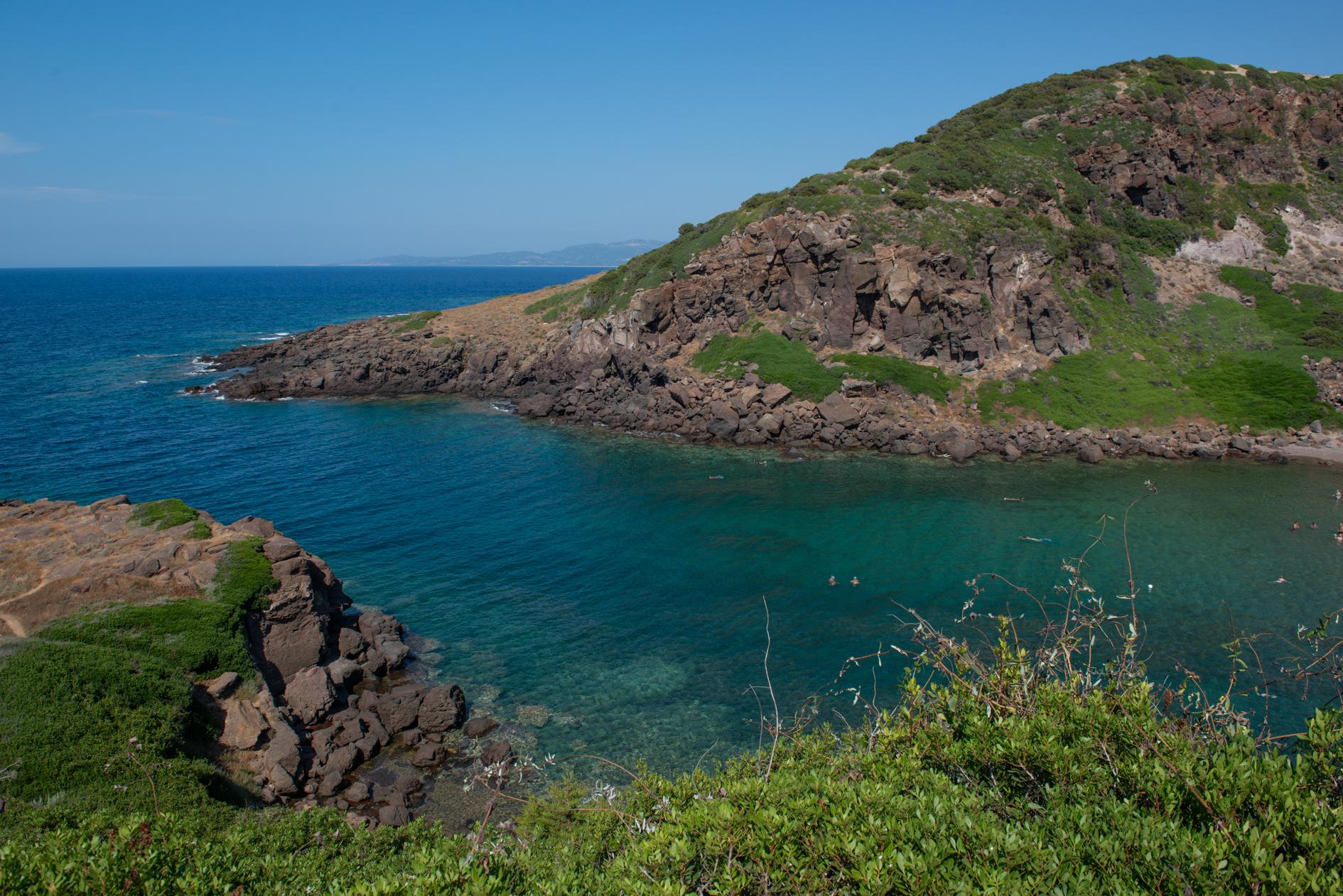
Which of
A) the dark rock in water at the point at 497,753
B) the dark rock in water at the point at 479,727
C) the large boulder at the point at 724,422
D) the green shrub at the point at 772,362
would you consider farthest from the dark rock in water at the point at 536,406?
the dark rock in water at the point at 497,753

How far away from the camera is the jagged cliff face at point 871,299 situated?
6488 cm

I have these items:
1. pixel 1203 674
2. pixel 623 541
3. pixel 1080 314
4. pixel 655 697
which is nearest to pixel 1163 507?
pixel 1203 674

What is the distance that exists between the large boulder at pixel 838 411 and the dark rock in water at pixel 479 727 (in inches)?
1594

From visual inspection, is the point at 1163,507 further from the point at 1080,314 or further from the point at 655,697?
the point at 655,697

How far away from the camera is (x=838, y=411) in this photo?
59688mm

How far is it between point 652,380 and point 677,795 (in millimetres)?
55458

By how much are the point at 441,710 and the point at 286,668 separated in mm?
6717

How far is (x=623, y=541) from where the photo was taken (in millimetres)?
41344

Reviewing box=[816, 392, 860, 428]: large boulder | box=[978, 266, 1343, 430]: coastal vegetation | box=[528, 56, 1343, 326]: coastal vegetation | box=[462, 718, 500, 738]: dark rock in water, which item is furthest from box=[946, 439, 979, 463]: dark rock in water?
box=[462, 718, 500, 738]: dark rock in water

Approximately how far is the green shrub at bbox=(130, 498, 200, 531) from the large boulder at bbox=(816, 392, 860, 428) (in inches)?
1722

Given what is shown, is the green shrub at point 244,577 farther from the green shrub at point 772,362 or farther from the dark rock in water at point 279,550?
the green shrub at point 772,362

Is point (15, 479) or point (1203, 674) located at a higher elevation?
point (15, 479)

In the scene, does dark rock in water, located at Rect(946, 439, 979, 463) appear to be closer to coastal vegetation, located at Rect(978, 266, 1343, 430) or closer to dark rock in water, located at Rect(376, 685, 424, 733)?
coastal vegetation, located at Rect(978, 266, 1343, 430)

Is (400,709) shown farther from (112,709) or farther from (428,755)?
(112,709)
